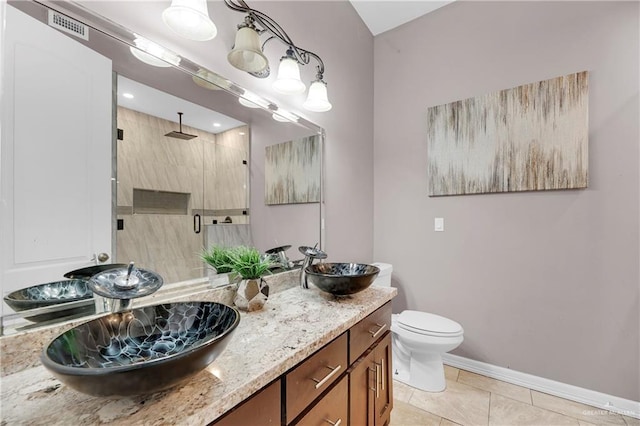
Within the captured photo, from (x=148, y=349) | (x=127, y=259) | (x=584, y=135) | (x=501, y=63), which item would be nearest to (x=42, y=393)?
(x=148, y=349)

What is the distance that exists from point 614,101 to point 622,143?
0.89ft

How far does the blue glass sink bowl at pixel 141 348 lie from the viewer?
472mm

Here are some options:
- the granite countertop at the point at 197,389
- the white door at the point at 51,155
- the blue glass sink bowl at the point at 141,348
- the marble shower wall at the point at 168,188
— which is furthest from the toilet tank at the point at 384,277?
the white door at the point at 51,155

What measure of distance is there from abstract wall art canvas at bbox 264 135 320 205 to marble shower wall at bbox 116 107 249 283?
295 millimetres

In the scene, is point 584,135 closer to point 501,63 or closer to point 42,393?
point 501,63

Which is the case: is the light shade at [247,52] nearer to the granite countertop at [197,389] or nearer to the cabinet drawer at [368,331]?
the granite countertop at [197,389]

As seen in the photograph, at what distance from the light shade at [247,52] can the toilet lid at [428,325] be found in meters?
1.84

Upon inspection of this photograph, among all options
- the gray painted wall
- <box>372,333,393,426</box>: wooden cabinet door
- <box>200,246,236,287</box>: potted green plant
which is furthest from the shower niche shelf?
the gray painted wall

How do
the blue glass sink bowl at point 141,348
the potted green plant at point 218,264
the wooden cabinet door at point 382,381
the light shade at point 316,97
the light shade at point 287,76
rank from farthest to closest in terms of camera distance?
1. the light shade at point 316,97
2. the light shade at point 287,76
3. the wooden cabinet door at point 382,381
4. the potted green plant at point 218,264
5. the blue glass sink bowl at point 141,348

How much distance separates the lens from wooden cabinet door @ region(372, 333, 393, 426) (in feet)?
4.26

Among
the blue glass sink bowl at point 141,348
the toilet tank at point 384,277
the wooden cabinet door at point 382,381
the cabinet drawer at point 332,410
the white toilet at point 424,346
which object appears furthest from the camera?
the toilet tank at point 384,277

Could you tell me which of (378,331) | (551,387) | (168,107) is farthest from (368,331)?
(551,387)

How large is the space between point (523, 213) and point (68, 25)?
101 inches

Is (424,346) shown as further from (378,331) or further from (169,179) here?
(169,179)
